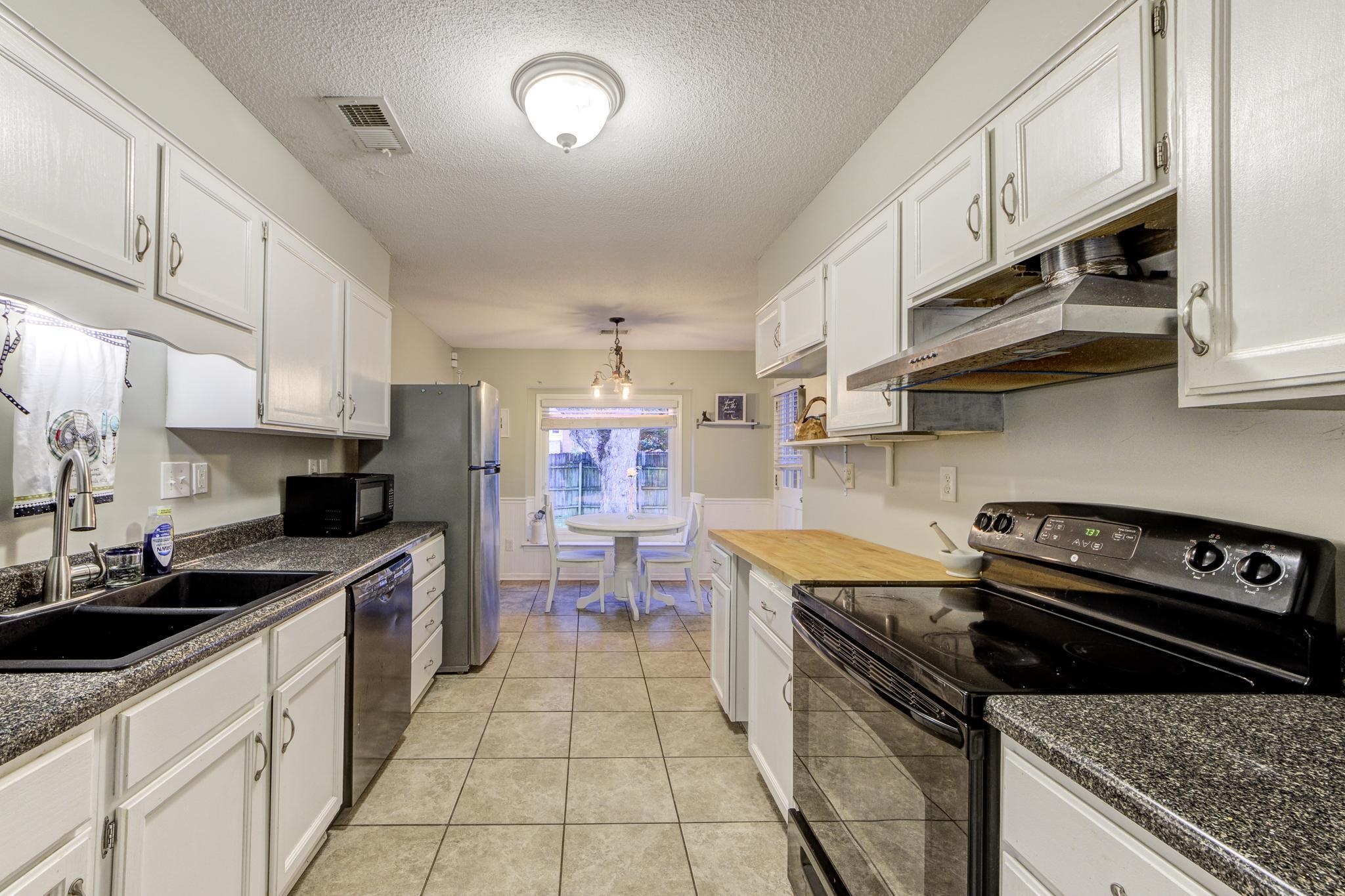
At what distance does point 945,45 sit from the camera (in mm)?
1688

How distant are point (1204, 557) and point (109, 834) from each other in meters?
1.95

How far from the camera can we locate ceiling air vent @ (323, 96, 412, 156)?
1927mm

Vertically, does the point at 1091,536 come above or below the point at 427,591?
above

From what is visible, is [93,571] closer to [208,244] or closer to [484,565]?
[208,244]

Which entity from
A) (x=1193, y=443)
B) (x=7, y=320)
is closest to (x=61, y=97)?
(x=7, y=320)

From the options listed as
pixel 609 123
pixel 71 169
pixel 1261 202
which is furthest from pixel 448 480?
pixel 1261 202

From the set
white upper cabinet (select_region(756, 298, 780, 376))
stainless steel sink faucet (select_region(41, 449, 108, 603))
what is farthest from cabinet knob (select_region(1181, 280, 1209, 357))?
stainless steel sink faucet (select_region(41, 449, 108, 603))

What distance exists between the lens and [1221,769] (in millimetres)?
661

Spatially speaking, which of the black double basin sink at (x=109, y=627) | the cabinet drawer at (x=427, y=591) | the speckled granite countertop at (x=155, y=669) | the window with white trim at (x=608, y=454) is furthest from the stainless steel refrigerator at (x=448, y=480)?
the window with white trim at (x=608, y=454)

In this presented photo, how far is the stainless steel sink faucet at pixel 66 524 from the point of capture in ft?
4.60

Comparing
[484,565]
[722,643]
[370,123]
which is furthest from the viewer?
[484,565]

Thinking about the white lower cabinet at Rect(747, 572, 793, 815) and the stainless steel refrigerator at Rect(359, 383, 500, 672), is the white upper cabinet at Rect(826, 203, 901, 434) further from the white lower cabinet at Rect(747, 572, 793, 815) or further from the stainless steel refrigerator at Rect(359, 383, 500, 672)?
the stainless steel refrigerator at Rect(359, 383, 500, 672)

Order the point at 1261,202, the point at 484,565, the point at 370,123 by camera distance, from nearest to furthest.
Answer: the point at 1261,202 → the point at 370,123 → the point at 484,565

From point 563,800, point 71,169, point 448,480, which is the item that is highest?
Answer: point 71,169
